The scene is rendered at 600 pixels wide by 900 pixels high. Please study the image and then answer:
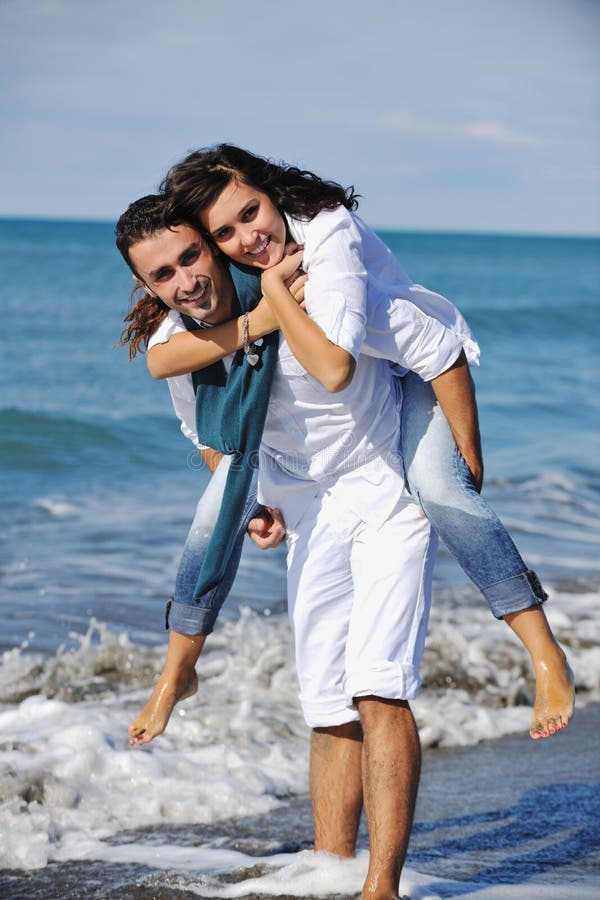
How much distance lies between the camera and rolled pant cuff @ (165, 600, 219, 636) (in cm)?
361

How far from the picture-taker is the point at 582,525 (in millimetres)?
9648

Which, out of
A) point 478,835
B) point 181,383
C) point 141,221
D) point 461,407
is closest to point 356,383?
point 461,407

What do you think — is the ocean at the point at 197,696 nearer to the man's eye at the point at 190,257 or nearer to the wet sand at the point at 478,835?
the wet sand at the point at 478,835

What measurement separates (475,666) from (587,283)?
46115 mm

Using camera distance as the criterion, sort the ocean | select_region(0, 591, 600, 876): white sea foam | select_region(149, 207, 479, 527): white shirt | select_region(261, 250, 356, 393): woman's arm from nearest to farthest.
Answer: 1. select_region(261, 250, 356, 393): woman's arm
2. select_region(149, 207, 479, 527): white shirt
3. the ocean
4. select_region(0, 591, 600, 876): white sea foam

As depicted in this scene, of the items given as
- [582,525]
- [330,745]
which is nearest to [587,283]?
[582,525]

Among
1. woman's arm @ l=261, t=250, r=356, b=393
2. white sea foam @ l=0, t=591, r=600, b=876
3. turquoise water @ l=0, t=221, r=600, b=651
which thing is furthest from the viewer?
turquoise water @ l=0, t=221, r=600, b=651

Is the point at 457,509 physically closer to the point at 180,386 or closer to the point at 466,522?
the point at 466,522

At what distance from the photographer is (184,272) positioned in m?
3.09

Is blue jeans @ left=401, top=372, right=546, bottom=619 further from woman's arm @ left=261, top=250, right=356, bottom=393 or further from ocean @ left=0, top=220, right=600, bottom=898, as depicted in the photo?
ocean @ left=0, top=220, right=600, bottom=898

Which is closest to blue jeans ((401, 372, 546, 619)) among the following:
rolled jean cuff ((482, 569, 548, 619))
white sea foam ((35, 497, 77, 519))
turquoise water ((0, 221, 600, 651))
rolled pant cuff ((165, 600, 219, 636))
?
rolled jean cuff ((482, 569, 548, 619))

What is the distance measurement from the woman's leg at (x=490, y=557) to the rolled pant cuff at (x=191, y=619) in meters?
0.82

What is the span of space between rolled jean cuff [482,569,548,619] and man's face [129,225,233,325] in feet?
3.48

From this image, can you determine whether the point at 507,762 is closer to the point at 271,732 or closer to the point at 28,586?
the point at 271,732
